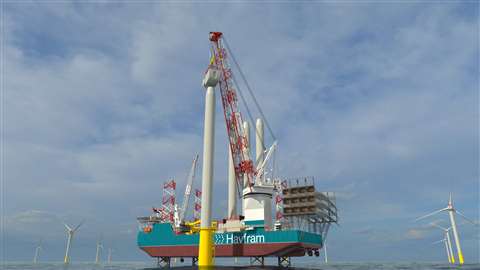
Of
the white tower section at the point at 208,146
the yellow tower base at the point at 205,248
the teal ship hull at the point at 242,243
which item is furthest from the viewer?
the teal ship hull at the point at 242,243

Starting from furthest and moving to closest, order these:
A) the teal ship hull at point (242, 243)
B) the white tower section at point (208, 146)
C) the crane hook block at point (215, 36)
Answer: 1. the crane hook block at point (215, 36)
2. the teal ship hull at point (242, 243)
3. the white tower section at point (208, 146)

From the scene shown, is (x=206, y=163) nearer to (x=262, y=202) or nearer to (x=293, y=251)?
(x=262, y=202)

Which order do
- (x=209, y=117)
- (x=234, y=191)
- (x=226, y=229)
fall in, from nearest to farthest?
(x=209, y=117)
(x=226, y=229)
(x=234, y=191)

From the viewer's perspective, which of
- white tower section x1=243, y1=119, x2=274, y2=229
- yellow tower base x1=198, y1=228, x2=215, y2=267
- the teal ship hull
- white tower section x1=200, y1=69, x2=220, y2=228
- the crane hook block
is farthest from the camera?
the crane hook block

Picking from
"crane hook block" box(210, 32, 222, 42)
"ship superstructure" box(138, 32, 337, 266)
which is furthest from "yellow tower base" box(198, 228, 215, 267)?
"crane hook block" box(210, 32, 222, 42)

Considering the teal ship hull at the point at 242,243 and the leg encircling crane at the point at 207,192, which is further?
the teal ship hull at the point at 242,243

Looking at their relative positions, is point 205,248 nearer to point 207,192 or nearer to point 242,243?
point 207,192

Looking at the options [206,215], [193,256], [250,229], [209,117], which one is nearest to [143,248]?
[193,256]

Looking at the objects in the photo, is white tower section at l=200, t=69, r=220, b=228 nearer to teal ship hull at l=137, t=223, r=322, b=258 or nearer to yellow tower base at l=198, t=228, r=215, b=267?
yellow tower base at l=198, t=228, r=215, b=267

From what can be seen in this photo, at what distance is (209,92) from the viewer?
184ft

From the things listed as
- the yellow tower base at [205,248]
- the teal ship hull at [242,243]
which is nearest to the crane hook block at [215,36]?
the teal ship hull at [242,243]

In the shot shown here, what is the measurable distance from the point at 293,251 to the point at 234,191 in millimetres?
19201

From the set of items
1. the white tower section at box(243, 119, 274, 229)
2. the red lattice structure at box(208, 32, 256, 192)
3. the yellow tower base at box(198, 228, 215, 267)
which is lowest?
the yellow tower base at box(198, 228, 215, 267)

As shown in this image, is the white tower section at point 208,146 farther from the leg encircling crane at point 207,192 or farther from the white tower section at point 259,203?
the white tower section at point 259,203
